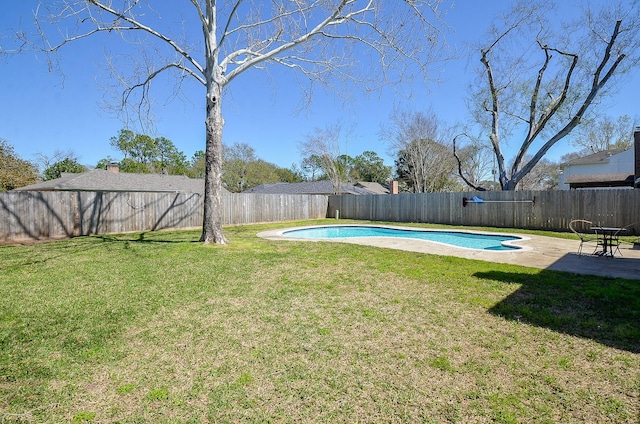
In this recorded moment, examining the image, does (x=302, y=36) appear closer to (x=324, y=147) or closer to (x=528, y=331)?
(x=528, y=331)

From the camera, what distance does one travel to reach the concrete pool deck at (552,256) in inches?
213

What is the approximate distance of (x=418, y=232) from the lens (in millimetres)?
12336

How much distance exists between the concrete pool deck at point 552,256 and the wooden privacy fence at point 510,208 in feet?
11.2

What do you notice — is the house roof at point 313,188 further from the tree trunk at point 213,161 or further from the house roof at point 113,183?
the tree trunk at point 213,161

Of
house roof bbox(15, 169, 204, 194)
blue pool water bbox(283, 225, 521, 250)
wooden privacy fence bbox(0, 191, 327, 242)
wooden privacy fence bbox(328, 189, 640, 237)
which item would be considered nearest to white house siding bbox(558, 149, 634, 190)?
wooden privacy fence bbox(328, 189, 640, 237)

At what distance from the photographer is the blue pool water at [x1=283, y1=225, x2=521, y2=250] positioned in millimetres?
9810

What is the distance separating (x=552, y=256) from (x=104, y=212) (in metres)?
13.2

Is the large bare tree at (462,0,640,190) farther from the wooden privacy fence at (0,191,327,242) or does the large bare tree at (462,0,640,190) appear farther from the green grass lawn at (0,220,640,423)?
the green grass lawn at (0,220,640,423)

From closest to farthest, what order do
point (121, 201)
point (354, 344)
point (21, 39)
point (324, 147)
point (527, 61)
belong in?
point (354, 344) < point (21, 39) < point (121, 201) < point (527, 61) < point (324, 147)

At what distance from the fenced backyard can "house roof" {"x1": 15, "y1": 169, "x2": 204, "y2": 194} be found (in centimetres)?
738

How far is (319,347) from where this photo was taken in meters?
2.76

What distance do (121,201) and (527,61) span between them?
18.4 meters

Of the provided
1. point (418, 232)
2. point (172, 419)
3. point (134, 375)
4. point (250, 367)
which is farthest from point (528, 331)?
point (418, 232)

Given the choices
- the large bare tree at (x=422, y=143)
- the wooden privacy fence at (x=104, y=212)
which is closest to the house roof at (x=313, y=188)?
the large bare tree at (x=422, y=143)
